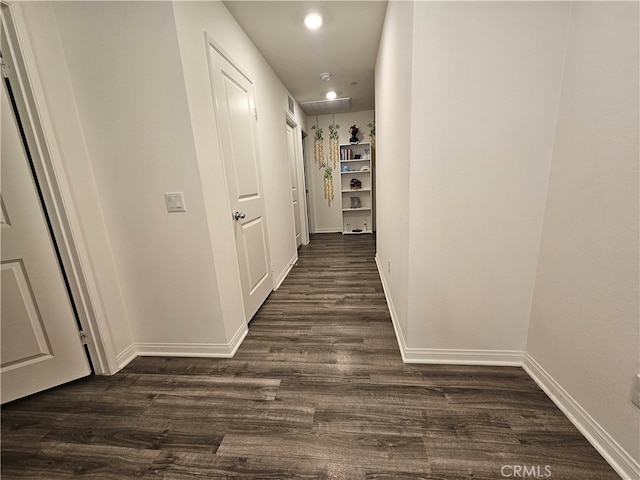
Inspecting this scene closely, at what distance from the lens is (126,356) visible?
165cm

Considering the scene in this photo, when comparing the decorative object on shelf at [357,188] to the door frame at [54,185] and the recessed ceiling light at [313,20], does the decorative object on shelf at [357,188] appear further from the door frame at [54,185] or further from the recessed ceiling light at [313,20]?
the door frame at [54,185]

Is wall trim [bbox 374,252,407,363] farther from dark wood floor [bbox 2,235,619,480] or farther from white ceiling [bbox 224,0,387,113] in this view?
white ceiling [bbox 224,0,387,113]

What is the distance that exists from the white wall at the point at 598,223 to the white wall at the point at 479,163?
0.09m

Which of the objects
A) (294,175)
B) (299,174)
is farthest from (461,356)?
(299,174)

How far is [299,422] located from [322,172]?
15.4ft

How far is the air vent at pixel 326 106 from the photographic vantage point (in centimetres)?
405

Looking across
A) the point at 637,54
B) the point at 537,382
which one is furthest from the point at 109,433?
the point at 637,54

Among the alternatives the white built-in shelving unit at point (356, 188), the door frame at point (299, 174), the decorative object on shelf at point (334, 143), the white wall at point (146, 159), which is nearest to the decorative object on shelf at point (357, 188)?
the white built-in shelving unit at point (356, 188)

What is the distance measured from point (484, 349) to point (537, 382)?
26cm

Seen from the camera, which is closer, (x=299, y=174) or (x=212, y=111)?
(x=212, y=111)

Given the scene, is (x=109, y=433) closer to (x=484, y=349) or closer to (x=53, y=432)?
(x=53, y=432)

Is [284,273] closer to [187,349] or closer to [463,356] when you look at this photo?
[187,349]

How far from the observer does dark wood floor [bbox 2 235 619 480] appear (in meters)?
0.98

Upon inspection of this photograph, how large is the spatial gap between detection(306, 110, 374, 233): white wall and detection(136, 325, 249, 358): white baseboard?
13.1 ft
